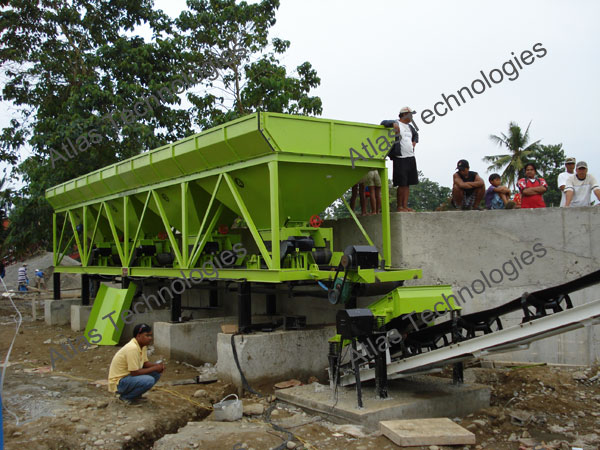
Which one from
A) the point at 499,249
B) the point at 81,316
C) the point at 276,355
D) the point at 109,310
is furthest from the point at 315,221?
the point at 81,316

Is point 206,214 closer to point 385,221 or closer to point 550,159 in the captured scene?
point 385,221

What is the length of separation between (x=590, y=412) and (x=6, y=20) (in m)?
17.4

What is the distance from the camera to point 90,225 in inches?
511

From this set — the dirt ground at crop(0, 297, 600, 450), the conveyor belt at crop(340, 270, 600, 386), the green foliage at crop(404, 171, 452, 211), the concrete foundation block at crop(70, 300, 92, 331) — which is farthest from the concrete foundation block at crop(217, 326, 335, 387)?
the green foliage at crop(404, 171, 452, 211)

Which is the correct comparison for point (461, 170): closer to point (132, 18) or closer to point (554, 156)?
point (132, 18)

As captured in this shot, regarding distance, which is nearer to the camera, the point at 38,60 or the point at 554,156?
the point at 38,60

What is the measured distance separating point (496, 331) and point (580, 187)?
14.2ft

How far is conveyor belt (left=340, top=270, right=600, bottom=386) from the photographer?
4477 mm

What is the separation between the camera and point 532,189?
A: 27.4 ft

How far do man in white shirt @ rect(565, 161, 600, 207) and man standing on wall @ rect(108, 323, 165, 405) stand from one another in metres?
6.61

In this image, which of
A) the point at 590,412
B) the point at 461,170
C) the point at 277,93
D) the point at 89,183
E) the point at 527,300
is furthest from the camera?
the point at 277,93

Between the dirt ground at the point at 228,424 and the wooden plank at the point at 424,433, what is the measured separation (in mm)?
112

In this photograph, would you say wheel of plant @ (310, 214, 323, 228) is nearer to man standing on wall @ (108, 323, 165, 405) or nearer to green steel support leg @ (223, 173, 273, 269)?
green steel support leg @ (223, 173, 273, 269)

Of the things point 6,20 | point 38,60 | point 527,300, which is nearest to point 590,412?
point 527,300
